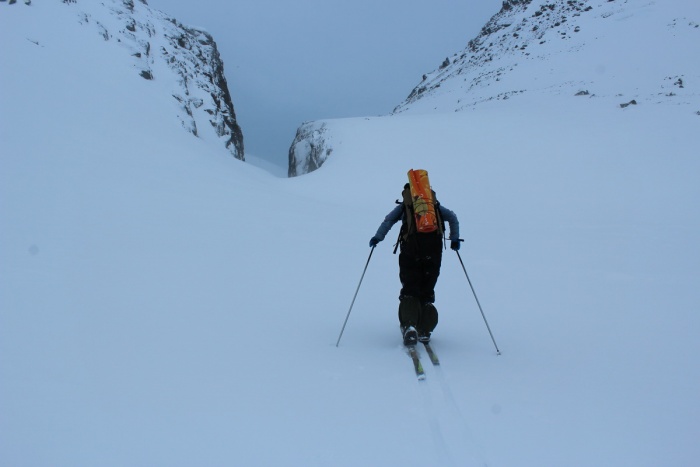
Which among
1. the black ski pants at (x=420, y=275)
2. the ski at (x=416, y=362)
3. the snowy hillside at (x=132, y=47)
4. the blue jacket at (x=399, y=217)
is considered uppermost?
the snowy hillside at (x=132, y=47)

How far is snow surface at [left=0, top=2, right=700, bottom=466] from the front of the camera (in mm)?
3287

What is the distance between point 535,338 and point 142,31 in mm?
35451

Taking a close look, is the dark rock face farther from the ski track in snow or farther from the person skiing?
the ski track in snow

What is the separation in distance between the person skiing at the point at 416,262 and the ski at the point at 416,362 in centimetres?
6

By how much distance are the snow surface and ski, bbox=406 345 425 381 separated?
8 centimetres

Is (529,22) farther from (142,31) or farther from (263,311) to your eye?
(263,311)

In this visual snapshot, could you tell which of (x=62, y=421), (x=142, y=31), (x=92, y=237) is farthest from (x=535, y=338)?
(x=142, y=31)

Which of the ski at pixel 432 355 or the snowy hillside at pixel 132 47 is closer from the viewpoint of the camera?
the ski at pixel 432 355

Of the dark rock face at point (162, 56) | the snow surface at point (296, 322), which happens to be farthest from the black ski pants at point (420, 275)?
the dark rock face at point (162, 56)

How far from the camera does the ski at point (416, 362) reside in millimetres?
4402

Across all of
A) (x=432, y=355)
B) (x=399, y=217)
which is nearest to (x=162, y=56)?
(x=399, y=217)

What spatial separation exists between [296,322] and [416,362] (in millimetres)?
1900

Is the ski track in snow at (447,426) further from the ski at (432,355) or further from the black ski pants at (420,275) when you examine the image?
the black ski pants at (420,275)

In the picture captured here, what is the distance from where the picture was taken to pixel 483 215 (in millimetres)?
16203
